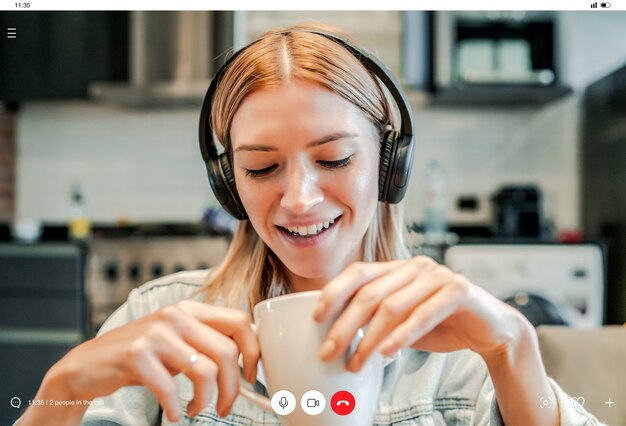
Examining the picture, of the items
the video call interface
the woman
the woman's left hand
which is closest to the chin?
the woman

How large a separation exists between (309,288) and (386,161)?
0.43ft

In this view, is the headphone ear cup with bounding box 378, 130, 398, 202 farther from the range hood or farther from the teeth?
the range hood

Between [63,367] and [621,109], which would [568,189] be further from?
[63,367]

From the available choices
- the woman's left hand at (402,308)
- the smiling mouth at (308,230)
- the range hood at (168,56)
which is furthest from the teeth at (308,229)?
the range hood at (168,56)

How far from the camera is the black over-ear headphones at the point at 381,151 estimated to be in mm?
448

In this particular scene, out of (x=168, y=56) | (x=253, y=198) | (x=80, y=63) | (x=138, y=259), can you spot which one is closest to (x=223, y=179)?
(x=253, y=198)

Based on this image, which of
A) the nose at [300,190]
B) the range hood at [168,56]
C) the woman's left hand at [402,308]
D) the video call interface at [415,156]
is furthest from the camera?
the range hood at [168,56]

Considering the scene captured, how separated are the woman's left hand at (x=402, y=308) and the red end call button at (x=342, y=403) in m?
0.02

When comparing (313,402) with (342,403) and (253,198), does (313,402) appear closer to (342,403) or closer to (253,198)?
(342,403)

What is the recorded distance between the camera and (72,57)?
2.03 m

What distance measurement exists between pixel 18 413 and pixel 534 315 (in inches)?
18.2

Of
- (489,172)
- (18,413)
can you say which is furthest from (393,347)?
(489,172)

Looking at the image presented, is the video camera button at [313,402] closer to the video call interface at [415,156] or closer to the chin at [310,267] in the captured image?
the chin at [310,267]

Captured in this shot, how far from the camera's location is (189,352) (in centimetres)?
32
